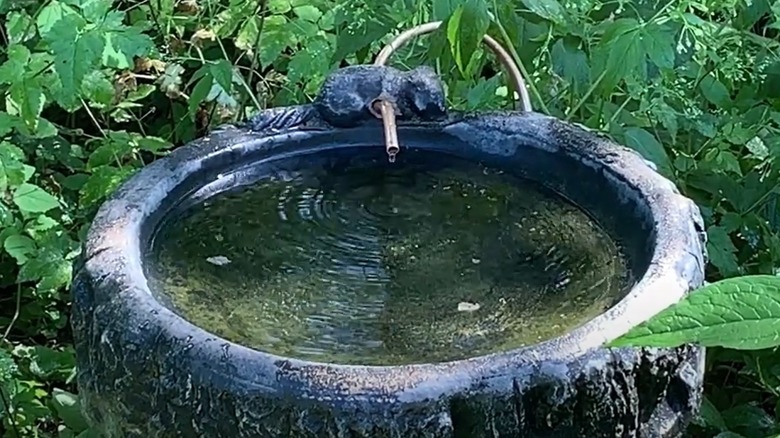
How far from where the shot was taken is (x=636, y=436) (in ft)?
4.29

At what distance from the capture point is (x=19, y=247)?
7.61ft

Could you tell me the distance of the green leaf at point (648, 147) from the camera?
2041 millimetres

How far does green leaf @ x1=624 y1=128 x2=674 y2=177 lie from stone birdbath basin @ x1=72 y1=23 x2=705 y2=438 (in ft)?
1.01

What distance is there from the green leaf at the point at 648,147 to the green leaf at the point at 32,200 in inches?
40.2

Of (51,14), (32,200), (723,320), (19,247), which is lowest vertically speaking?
(19,247)

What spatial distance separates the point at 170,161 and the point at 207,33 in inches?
52.6

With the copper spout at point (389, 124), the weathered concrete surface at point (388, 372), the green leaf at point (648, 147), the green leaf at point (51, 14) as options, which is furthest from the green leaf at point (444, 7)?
the green leaf at point (51, 14)

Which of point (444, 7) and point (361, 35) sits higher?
point (444, 7)

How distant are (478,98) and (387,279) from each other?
0.72 m

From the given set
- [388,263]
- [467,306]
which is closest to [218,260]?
[388,263]

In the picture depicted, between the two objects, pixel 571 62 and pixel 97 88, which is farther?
pixel 97 88

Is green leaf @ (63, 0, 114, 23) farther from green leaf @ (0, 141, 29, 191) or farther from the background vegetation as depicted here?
green leaf @ (0, 141, 29, 191)

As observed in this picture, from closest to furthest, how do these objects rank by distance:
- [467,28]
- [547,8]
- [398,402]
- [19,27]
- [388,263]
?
[398,402] → [388,263] → [467,28] → [547,8] → [19,27]

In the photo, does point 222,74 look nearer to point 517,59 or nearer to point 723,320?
point 517,59
